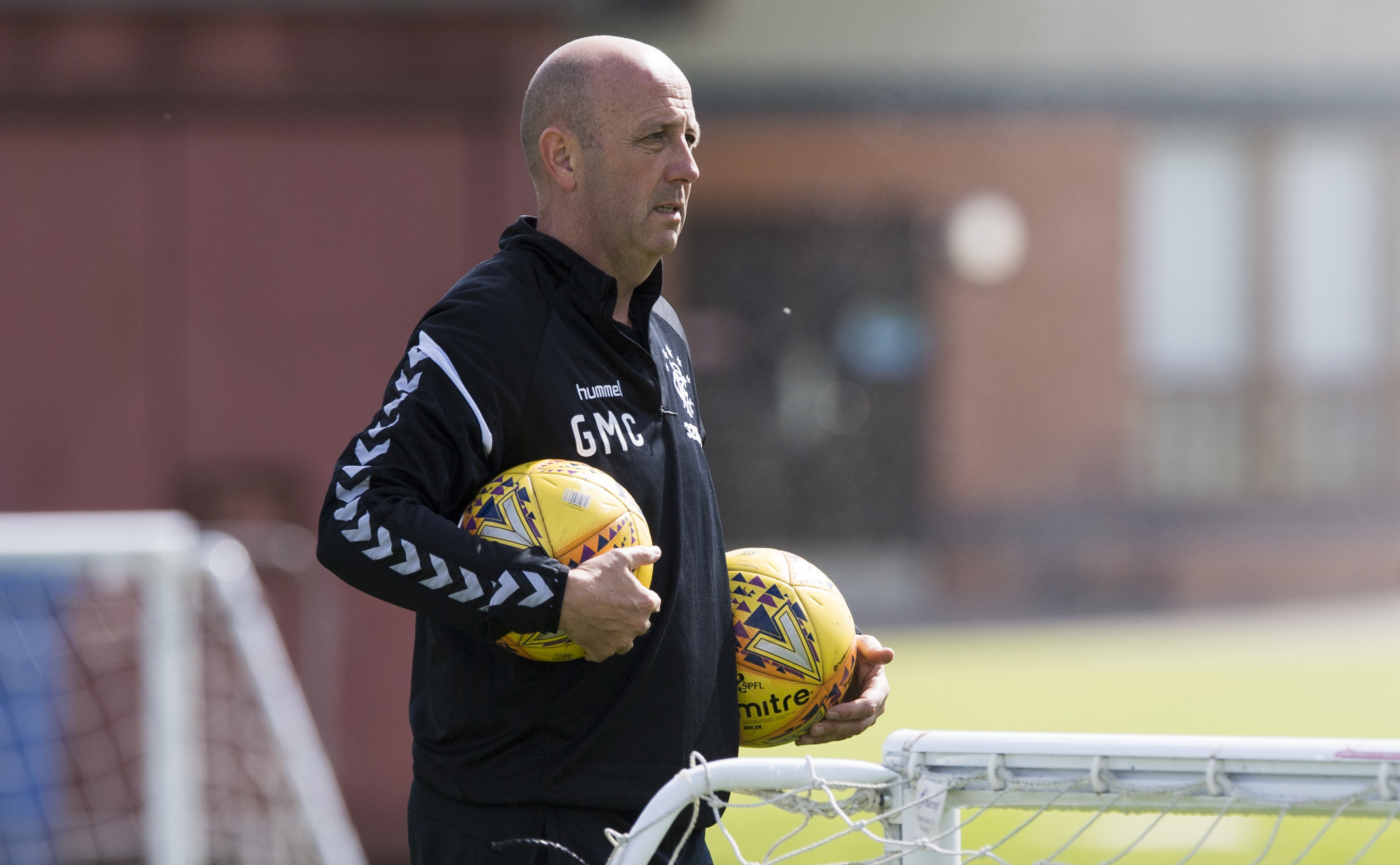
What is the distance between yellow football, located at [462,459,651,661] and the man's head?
1.38 feet

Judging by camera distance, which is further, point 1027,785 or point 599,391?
point 599,391

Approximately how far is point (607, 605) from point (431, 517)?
29 centimetres

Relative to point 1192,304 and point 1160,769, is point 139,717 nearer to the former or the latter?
point 1160,769

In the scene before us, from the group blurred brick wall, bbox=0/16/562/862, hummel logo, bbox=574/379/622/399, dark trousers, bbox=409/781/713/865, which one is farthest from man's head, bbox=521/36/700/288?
blurred brick wall, bbox=0/16/562/862

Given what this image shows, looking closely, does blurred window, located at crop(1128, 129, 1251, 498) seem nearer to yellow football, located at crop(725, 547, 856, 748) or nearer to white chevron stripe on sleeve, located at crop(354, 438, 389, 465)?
yellow football, located at crop(725, 547, 856, 748)

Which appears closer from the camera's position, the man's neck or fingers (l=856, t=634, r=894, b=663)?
the man's neck

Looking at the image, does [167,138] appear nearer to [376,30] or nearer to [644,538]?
[376,30]

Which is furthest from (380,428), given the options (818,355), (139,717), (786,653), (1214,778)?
(818,355)

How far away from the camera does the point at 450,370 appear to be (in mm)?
2416

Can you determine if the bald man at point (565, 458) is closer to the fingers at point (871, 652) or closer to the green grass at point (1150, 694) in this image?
the fingers at point (871, 652)

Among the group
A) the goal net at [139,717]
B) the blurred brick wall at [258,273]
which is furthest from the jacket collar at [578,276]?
the blurred brick wall at [258,273]

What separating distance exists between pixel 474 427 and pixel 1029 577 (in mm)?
13443

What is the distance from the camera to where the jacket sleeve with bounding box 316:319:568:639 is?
2.28 metres

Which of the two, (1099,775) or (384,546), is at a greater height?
Result: (384,546)
